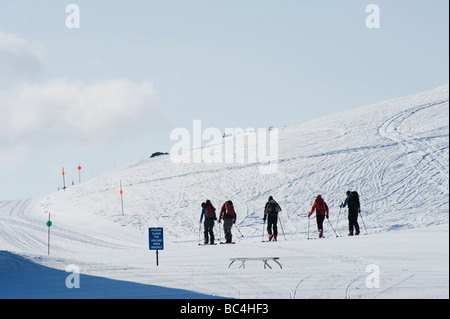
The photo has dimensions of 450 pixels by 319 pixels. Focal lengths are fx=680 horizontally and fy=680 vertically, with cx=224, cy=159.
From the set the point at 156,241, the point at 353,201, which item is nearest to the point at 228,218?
the point at 353,201

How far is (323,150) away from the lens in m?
39.6

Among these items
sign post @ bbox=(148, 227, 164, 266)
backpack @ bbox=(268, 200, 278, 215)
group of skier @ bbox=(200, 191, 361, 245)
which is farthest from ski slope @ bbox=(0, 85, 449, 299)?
backpack @ bbox=(268, 200, 278, 215)

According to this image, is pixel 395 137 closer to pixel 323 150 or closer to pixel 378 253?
pixel 323 150

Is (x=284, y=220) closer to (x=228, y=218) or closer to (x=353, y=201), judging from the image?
(x=228, y=218)

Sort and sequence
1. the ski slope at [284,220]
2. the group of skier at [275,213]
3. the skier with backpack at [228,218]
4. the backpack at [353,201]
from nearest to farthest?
the ski slope at [284,220], the backpack at [353,201], the group of skier at [275,213], the skier with backpack at [228,218]

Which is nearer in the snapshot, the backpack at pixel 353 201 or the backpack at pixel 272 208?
the backpack at pixel 353 201

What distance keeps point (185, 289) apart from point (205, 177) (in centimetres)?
2679

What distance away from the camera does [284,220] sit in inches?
1115

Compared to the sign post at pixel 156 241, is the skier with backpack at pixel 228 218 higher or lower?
higher

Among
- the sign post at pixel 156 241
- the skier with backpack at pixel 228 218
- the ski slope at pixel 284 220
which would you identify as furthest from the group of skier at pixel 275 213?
the sign post at pixel 156 241

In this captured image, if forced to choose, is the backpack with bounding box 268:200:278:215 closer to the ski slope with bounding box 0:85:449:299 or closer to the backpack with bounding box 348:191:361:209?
the ski slope with bounding box 0:85:449:299

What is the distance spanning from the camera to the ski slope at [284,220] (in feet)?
42.1

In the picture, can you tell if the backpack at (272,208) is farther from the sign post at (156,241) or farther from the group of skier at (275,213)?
the sign post at (156,241)
